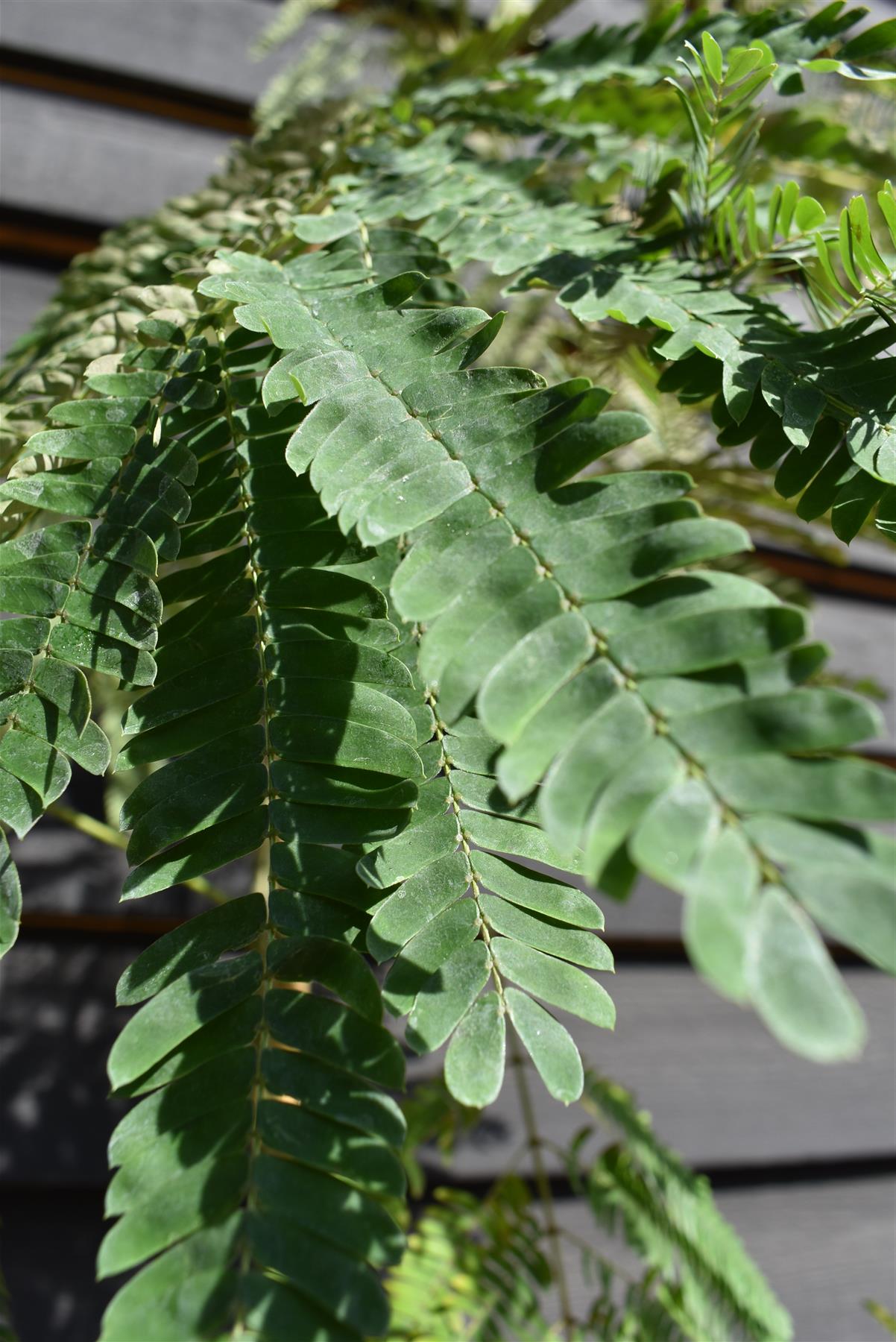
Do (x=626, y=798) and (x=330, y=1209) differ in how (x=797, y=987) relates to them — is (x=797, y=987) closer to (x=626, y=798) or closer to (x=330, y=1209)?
(x=626, y=798)

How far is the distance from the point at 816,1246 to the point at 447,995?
127 centimetres

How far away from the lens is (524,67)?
2.35 ft

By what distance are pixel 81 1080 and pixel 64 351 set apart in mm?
806

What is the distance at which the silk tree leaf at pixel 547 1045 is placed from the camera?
1.02 ft

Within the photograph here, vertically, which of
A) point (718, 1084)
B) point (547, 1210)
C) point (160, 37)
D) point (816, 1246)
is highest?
point (160, 37)

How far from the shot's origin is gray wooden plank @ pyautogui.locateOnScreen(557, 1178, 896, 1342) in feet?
3.85

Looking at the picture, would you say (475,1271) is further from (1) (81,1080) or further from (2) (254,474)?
(2) (254,474)

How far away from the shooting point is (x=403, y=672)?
364 millimetres

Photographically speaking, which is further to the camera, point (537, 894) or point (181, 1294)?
point (537, 894)

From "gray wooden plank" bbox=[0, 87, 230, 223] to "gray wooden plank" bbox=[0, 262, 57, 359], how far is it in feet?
0.26

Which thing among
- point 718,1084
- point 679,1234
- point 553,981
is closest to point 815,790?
point 553,981

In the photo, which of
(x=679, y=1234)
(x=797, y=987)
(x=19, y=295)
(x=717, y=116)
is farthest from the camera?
(x=19, y=295)

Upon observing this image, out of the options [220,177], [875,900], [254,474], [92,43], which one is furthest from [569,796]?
[92,43]

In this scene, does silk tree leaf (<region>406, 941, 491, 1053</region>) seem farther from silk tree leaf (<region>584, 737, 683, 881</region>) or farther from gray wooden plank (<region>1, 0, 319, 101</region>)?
gray wooden plank (<region>1, 0, 319, 101</region>)
